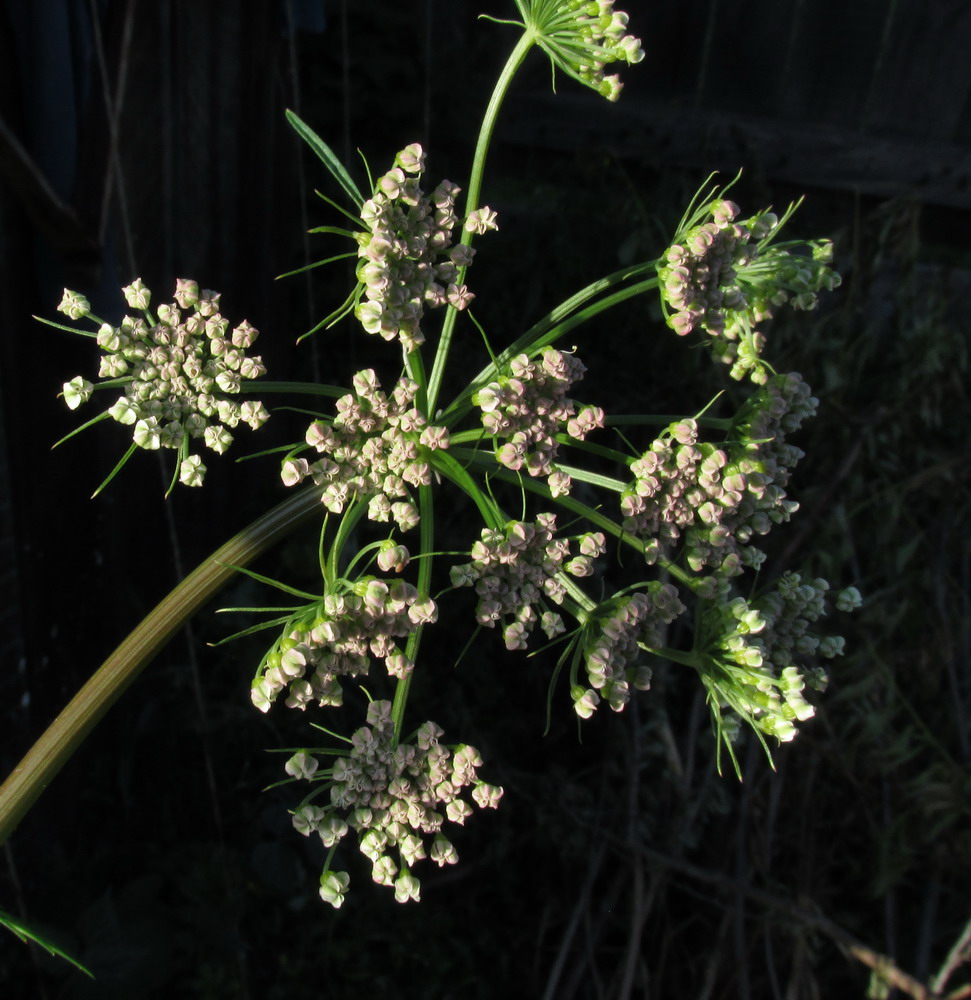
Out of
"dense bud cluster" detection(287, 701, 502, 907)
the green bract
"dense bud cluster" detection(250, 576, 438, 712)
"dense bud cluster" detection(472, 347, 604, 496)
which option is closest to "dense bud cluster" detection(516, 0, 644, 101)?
the green bract

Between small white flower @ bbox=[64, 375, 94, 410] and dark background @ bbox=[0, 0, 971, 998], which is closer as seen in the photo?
small white flower @ bbox=[64, 375, 94, 410]

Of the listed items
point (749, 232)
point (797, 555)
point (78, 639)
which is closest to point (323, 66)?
point (78, 639)

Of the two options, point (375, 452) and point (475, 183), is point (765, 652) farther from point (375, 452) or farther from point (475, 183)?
point (475, 183)

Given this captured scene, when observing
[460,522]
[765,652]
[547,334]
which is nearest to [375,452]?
[547,334]

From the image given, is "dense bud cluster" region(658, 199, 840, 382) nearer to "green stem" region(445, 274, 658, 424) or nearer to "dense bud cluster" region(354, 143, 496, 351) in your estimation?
"green stem" region(445, 274, 658, 424)

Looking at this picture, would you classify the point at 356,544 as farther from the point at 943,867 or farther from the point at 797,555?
the point at 943,867

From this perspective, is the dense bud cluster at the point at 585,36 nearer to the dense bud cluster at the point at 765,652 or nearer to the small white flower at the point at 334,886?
the dense bud cluster at the point at 765,652
